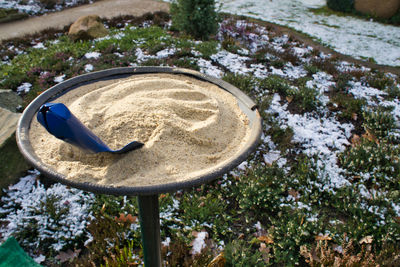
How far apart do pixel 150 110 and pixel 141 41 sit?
20.2 feet

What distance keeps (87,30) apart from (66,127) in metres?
7.36

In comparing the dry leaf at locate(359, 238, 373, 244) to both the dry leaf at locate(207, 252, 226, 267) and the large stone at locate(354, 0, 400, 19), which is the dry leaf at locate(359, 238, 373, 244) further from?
the large stone at locate(354, 0, 400, 19)

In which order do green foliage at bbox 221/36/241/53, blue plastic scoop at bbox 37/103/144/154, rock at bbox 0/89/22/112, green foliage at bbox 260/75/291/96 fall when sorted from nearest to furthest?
blue plastic scoop at bbox 37/103/144/154, rock at bbox 0/89/22/112, green foliage at bbox 260/75/291/96, green foliage at bbox 221/36/241/53

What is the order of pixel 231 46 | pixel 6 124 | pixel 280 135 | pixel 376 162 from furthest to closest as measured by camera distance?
pixel 231 46 → pixel 280 135 → pixel 376 162 → pixel 6 124

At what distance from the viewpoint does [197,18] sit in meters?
7.47

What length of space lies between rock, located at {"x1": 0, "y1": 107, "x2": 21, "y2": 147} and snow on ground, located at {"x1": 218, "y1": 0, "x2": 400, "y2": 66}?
28.6ft

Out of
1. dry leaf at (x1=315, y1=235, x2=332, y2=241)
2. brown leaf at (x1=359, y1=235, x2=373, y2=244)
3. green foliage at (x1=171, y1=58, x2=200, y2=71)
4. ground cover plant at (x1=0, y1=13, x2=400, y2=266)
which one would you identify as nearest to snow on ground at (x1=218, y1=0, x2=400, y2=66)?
ground cover plant at (x1=0, y1=13, x2=400, y2=266)

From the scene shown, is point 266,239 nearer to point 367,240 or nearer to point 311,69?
point 367,240

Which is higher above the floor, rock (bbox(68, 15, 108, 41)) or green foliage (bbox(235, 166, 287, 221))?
rock (bbox(68, 15, 108, 41))

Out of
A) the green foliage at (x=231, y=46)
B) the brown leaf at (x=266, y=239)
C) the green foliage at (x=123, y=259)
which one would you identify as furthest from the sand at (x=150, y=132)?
the green foliage at (x=231, y=46)

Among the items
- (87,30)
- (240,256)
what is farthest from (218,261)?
(87,30)

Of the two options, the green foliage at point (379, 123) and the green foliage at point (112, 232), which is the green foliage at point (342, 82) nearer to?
the green foliage at point (379, 123)

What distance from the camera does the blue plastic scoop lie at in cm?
108

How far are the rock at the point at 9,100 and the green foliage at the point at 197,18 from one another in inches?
184
